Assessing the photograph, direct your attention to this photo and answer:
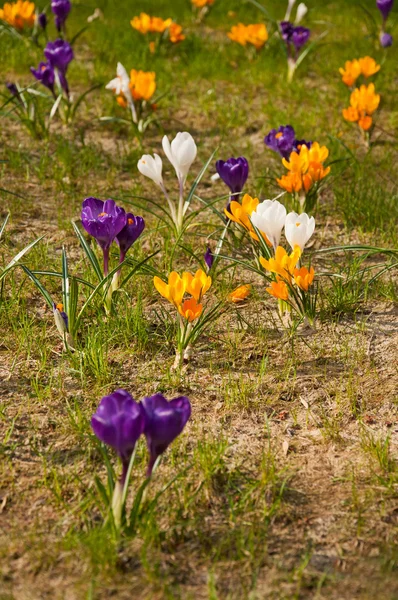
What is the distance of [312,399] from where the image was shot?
2.46 m

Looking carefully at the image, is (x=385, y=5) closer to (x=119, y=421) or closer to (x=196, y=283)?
(x=196, y=283)

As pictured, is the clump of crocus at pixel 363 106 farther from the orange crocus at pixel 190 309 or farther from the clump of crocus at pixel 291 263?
the orange crocus at pixel 190 309

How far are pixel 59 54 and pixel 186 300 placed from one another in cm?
206

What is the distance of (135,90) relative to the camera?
3941mm

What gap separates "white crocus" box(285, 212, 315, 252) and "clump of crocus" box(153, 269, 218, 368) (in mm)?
347

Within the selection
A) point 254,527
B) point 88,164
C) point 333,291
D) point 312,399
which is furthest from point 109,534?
point 88,164

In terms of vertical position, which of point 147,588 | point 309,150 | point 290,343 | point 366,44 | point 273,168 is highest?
point 366,44

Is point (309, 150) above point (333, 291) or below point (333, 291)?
above

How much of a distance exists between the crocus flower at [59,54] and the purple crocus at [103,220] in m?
1.67

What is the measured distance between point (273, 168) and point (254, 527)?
2.32 m

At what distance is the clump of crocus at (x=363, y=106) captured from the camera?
3.79 metres

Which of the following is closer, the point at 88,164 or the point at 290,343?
the point at 290,343

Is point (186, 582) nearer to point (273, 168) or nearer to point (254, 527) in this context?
point (254, 527)

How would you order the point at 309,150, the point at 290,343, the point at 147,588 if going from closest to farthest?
the point at 147,588, the point at 290,343, the point at 309,150
